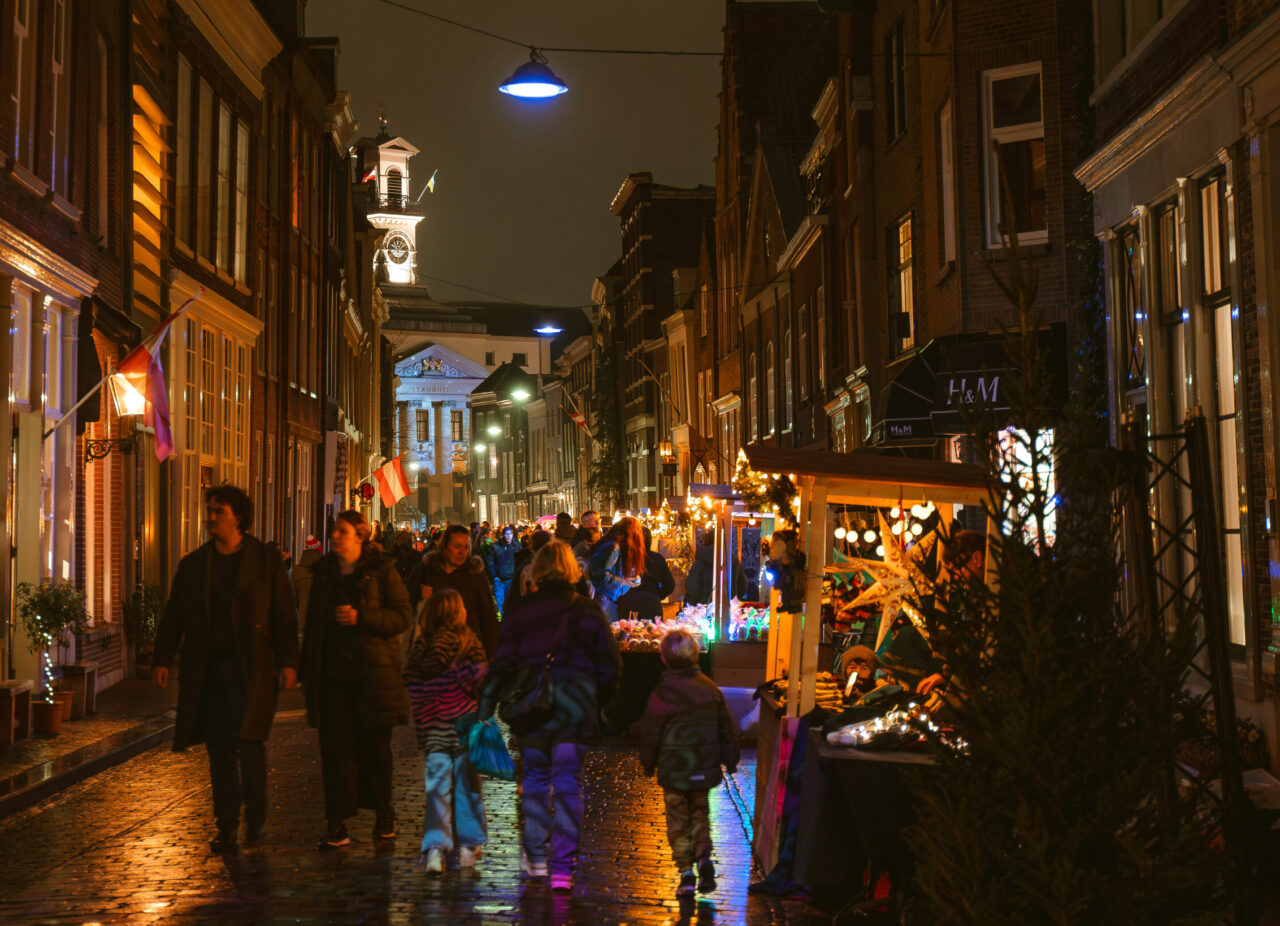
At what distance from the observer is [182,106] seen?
76.7 feet

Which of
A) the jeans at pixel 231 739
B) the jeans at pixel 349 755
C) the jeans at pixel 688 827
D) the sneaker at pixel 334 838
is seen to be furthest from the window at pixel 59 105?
the jeans at pixel 688 827

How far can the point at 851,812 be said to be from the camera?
7.15m

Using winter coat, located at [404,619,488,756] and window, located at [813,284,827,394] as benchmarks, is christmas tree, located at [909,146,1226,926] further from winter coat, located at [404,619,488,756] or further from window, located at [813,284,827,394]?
window, located at [813,284,827,394]

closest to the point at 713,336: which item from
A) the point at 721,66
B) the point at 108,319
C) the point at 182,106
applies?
the point at 721,66

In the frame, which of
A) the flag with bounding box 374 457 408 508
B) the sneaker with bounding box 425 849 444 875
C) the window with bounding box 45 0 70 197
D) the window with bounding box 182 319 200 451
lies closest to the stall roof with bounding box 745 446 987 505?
the sneaker with bounding box 425 849 444 875

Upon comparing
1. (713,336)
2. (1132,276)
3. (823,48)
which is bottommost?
(1132,276)

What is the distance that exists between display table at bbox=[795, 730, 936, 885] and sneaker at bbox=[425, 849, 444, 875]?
1878 mm

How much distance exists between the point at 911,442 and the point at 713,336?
2978cm

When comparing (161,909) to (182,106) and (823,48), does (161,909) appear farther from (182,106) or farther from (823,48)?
(823,48)

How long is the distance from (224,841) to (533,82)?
1209 cm

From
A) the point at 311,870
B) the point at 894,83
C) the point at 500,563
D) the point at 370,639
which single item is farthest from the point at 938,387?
the point at 311,870

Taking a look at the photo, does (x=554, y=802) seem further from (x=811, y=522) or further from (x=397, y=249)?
(x=397, y=249)

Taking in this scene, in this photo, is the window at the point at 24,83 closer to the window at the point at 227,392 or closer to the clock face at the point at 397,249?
the window at the point at 227,392

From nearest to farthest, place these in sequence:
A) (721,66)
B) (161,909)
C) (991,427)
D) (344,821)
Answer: (991,427) → (161,909) → (344,821) → (721,66)
